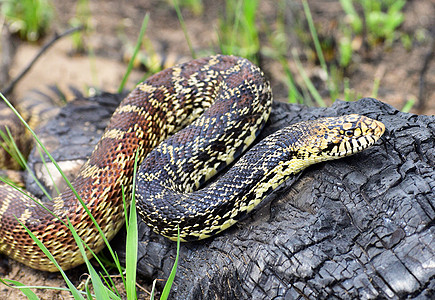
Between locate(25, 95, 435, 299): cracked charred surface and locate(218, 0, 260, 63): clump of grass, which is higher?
locate(218, 0, 260, 63): clump of grass

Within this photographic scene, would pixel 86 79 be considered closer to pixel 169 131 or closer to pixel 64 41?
pixel 64 41

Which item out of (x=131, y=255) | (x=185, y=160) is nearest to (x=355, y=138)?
(x=185, y=160)

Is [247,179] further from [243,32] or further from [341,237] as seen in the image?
[243,32]

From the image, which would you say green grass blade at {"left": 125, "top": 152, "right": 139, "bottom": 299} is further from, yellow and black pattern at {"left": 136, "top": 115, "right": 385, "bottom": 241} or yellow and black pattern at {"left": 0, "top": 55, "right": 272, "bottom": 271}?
yellow and black pattern at {"left": 0, "top": 55, "right": 272, "bottom": 271}

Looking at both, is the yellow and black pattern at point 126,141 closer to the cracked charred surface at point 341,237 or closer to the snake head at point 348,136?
the cracked charred surface at point 341,237

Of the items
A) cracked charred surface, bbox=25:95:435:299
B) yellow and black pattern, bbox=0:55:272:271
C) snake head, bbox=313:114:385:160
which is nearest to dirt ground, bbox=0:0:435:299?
yellow and black pattern, bbox=0:55:272:271
